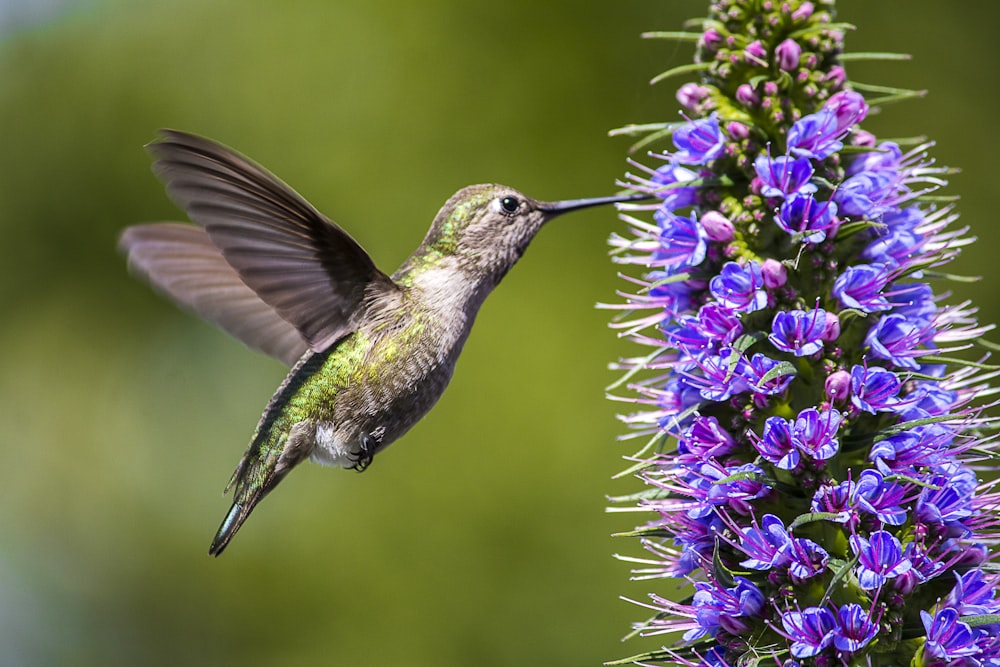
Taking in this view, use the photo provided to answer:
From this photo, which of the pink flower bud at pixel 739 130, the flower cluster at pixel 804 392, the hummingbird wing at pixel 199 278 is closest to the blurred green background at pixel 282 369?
the hummingbird wing at pixel 199 278

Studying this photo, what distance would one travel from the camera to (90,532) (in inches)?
450

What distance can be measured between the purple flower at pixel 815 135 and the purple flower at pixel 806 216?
166 millimetres

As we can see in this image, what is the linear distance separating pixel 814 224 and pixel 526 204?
65.6 inches

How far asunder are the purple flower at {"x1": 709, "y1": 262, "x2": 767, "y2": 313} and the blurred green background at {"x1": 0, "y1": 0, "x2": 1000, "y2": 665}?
186 inches

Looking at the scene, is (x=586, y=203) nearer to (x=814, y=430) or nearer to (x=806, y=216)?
(x=806, y=216)

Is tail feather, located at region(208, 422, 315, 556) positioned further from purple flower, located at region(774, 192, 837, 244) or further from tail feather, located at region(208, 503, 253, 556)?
purple flower, located at region(774, 192, 837, 244)

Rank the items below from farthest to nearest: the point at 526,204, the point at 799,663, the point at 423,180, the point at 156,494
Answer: the point at 156,494 < the point at 423,180 < the point at 526,204 < the point at 799,663

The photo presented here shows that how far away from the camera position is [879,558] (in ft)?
12.2

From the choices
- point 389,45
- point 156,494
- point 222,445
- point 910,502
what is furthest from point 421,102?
point 910,502

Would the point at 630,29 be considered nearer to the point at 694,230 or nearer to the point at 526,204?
the point at 526,204

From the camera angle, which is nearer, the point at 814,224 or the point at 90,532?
the point at 814,224

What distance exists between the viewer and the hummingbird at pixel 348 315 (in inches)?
208

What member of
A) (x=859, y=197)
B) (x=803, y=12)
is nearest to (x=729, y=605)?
(x=859, y=197)

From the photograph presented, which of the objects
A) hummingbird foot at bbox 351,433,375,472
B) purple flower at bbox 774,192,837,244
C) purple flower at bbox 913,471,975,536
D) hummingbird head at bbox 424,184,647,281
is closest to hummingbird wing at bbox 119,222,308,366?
hummingbird foot at bbox 351,433,375,472
